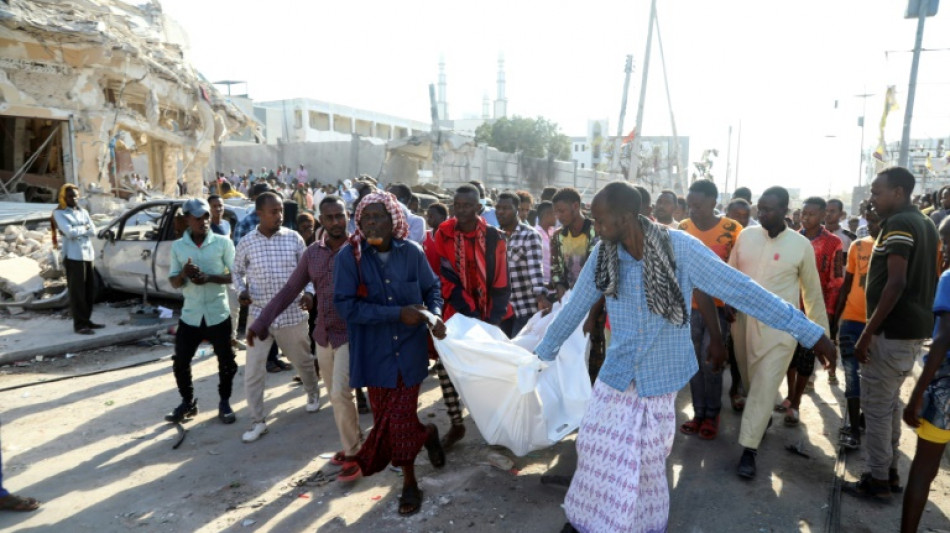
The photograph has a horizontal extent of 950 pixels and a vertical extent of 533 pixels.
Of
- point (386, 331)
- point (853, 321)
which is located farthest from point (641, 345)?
point (853, 321)

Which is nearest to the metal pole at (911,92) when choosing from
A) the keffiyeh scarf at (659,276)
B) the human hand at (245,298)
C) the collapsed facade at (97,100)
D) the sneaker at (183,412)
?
the keffiyeh scarf at (659,276)

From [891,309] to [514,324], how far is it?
2.56 metres

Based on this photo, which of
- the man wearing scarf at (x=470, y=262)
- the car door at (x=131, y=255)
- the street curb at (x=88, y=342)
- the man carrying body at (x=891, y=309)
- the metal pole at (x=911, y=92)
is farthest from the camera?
the metal pole at (x=911, y=92)

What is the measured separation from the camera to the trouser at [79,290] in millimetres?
7281

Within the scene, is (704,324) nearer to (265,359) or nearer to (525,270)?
(525,270)

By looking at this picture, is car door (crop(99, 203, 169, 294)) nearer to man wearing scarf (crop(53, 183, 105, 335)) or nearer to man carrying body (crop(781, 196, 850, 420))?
man wearing scarf (crop(53, 183, 105, 335))

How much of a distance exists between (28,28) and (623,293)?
1825cm

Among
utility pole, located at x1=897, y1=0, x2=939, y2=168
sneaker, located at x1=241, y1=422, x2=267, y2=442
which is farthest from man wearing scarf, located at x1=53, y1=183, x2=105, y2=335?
utility pole, located at x1=897, y1=0, x2=939, y2=168

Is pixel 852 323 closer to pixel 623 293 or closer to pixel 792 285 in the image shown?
pixel 792 285

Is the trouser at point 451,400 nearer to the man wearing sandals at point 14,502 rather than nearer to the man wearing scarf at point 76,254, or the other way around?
the man wearing sandals at point 14,502

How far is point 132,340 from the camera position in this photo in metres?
7.46

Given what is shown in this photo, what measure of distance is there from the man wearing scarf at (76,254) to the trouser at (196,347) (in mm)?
3505

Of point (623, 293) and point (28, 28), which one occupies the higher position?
point (28, 28)

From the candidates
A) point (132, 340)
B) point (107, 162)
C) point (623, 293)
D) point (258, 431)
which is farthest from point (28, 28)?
point (623, 293)
